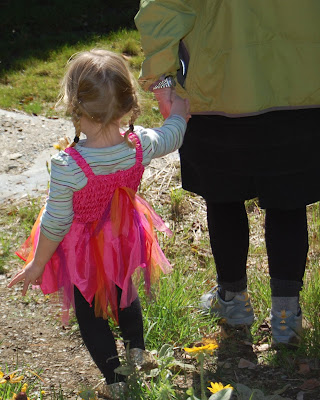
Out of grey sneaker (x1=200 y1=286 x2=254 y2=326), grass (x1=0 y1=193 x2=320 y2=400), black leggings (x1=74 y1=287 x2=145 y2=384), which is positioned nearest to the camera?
black leggings (x1=74 y1=287 x2=145 y2=384)

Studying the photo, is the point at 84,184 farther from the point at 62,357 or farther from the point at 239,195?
the point at 62,357

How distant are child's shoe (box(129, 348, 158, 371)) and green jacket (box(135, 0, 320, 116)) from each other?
876mm

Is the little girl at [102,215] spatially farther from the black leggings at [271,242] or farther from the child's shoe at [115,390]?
the black leggings at [271,242]

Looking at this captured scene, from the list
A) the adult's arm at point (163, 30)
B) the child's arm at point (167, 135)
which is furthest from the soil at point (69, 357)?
the adult's arm at point (163, 30)

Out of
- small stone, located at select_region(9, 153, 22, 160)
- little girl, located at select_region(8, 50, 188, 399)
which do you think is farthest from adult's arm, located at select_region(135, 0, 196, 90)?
small stone, located at select_region(9, 153, 22, 160)

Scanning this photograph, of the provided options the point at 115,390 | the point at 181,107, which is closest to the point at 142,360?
the point at 115,390

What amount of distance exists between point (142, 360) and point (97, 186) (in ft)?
2.07

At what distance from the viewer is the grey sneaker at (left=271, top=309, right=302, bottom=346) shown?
→ 2.78 m

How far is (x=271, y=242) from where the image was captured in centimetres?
272

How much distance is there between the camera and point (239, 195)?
2602mm

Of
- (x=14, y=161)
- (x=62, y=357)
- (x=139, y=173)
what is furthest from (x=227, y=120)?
(x=14, y=161)

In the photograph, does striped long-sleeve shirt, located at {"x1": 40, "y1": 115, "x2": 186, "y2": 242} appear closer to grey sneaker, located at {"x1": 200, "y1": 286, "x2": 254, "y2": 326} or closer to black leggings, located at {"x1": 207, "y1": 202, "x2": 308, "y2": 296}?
black leggings, located at {"x1": 207, "y1": 202, "x2": 308, "y2": 296}

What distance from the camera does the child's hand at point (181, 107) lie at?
2461 mm

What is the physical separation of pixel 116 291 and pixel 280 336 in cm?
72
